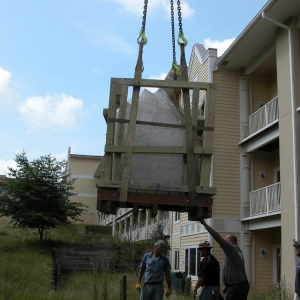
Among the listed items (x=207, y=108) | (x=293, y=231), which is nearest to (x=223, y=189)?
(x=293, y=231)

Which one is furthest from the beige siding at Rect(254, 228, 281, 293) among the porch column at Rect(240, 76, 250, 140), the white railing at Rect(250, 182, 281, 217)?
the porch column at Rect(240, 76, 250, 140)

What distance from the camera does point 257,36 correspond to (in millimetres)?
15312

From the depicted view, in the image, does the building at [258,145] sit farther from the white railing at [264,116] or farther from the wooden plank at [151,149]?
the wooden plank at [151,149]

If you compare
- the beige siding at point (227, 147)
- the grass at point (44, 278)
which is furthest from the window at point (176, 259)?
the beige siding at point (227, 147)

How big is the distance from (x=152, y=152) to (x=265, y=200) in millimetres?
10119

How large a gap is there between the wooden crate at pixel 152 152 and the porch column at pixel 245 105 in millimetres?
11422

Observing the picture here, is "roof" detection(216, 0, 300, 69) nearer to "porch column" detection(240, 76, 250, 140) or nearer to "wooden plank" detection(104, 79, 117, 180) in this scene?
"porch column" detection(240, 76, 250, 140)

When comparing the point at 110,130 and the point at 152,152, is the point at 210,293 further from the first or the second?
the point at 110,130

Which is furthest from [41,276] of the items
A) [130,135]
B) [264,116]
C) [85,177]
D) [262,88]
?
[85,177]

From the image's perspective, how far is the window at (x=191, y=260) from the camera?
17.9 meters

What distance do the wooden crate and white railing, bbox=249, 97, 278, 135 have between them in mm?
9018

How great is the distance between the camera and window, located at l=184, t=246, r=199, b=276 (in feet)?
58.8

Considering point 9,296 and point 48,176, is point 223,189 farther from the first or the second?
point 48,176

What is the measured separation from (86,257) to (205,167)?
16.9 metres
